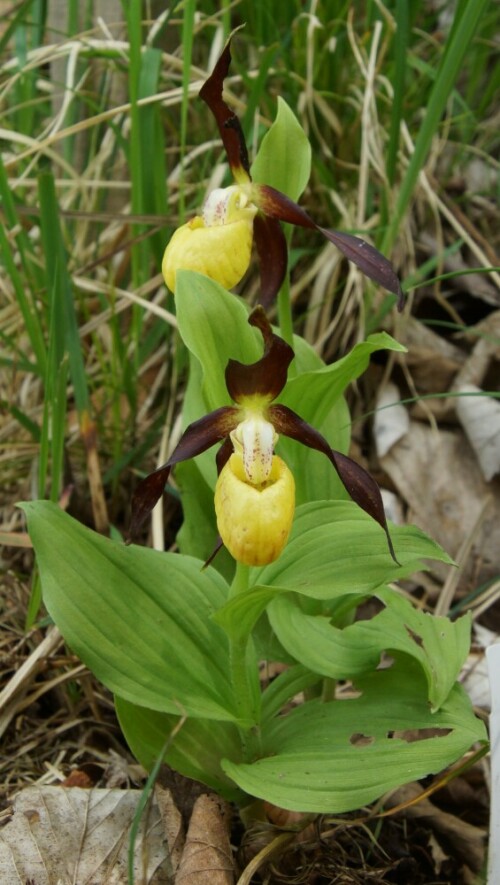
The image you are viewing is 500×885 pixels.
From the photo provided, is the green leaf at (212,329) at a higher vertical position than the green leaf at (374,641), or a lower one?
higher

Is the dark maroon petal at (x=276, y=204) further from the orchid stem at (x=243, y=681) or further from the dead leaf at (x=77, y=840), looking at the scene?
the dead leaf at (x=77, y=840)

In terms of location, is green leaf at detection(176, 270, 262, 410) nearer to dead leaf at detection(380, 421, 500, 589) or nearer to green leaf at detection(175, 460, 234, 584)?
green leaf at detection(175, 460, 234, 584)

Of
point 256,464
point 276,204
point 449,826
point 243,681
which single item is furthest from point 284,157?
point 449,826

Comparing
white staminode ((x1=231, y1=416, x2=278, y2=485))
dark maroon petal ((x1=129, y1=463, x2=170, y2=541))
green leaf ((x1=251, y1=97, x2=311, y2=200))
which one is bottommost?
dark maroon petal ((x1=129, y1=463, x2=170, y2=541))

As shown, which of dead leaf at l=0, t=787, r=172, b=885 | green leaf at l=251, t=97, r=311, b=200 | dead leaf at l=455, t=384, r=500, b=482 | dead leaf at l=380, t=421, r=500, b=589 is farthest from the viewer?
dead leaf at l=455, t=384, r=500, b=482

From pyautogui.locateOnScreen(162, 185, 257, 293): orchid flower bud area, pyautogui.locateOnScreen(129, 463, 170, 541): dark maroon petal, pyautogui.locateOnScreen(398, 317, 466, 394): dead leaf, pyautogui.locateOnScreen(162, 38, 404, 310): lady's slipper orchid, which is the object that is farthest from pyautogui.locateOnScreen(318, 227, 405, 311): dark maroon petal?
pyautogui.locateOnScreen(398, 317, 466, 394): dead leaf

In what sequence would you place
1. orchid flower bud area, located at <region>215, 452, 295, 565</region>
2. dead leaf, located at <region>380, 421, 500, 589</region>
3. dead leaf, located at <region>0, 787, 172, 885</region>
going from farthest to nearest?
dead leaf, located at <region>380, 421, 500, 589</region>, dead leaf, located at <region>0, 787, 172, 885</region>, orchid flower bud area, located at <region>215, 452, 295, 565</region>

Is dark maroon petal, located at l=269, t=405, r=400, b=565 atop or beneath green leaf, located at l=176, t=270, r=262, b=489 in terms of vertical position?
beneath

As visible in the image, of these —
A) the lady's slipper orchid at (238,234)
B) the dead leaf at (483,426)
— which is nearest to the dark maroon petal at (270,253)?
the lady's slipper orchid at (238,234)

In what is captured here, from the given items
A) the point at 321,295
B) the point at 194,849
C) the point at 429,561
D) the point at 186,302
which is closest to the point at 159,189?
the point at 321,295
